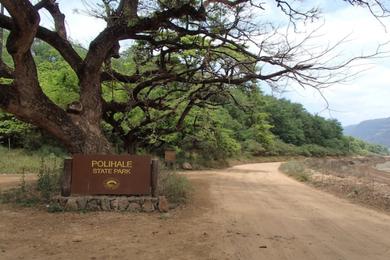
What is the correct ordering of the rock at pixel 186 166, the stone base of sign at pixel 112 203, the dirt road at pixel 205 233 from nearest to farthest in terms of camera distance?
the dirt road at pixel 205 233, the stone base of sign at pixel 112 203, the rock at pixel 186 166

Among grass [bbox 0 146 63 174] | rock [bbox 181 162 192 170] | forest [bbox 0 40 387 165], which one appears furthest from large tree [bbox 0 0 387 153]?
rock [bbox 181 162 192 170]

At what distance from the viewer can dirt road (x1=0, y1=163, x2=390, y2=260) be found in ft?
29.2

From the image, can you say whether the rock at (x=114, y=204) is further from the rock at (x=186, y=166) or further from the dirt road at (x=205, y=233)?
the rock at (x=186, y=166)

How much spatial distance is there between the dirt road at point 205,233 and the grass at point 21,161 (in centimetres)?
1293

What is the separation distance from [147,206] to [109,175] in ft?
4.24

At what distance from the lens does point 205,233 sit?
1077cm

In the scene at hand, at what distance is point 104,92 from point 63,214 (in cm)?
1910

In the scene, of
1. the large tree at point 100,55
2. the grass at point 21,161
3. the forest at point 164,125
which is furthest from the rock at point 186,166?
the large tree at point 100,55

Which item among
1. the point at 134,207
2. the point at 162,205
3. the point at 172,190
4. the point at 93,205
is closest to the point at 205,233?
the point at 162,205

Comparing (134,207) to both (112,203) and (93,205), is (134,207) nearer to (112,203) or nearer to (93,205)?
(112,203)

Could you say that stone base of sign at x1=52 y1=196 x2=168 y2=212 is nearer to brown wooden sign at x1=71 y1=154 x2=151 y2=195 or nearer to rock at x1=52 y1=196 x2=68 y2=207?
rock at x1=52 y1=196 x2=68 y2=207

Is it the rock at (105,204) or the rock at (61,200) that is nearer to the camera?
the rock at (61,200)

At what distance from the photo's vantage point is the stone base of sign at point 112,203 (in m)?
13.2

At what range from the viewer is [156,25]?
15.6m
